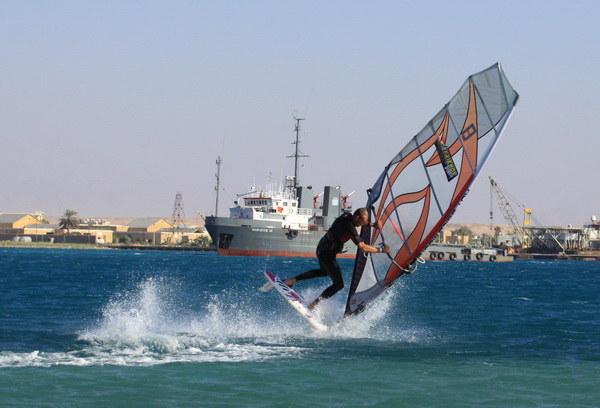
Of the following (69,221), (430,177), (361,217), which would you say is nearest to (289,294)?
(361,217)

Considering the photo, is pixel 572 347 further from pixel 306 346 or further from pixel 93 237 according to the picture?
pixel 93 237

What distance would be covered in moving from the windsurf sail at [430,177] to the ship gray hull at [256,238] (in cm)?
6451

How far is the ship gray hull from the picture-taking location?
77812mm

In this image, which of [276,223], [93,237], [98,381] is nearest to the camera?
[98,381]

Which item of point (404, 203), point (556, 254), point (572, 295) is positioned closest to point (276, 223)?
point (572, 295)

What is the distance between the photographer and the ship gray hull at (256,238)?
255ft

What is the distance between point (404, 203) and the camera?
12.1 m

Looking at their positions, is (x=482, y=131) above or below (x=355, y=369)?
above

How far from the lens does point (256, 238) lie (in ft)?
255

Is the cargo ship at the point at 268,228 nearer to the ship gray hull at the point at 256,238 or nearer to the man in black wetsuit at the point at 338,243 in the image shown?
the ship gray hull at the point at 256,238

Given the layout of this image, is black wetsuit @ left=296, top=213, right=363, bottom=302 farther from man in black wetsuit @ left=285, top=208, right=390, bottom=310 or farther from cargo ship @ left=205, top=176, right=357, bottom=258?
cargo ship @ left=205, top=176, right=357, bottom=258

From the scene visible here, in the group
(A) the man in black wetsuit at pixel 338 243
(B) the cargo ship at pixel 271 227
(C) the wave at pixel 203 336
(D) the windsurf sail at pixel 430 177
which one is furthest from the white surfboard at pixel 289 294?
(B) the cargo ship at pixel 271 227

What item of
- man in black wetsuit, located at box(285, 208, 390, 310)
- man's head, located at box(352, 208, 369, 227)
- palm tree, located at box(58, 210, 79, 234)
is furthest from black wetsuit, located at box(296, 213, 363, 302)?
palm tree, located at box(58, 210, 79, 234)

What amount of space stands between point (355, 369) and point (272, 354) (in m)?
1.55
